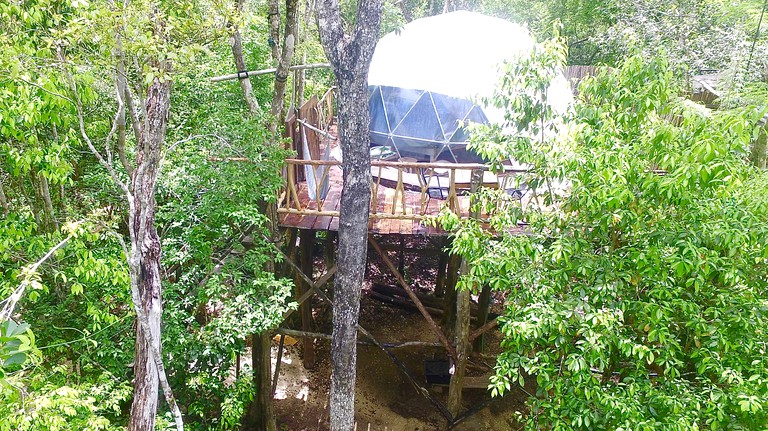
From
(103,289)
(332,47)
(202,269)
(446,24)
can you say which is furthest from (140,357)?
(446,24)

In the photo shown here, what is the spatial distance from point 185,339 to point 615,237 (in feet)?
14.2

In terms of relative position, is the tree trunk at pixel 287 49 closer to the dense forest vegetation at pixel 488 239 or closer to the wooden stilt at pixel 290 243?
the dense forest vegetation at pixel 488 239

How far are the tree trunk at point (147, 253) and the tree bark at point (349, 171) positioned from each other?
1.50 m

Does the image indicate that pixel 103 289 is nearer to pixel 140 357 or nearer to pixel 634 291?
pixel 140 357

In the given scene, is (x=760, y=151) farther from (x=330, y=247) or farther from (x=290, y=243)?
(x=330, y=247)

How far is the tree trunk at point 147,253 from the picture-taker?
4.08 metres

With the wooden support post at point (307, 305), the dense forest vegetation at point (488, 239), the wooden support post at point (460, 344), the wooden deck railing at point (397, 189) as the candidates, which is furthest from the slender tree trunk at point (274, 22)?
the wooden support post at point (460, 344)

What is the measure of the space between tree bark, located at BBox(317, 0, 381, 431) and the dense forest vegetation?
2.83 feet

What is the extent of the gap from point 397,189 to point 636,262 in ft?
11.2

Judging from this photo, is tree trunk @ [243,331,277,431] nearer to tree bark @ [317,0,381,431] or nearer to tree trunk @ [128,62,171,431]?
tree bark @ [317,0,381,431]

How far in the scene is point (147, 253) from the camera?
4145mm

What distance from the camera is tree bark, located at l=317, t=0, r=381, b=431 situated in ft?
14.3

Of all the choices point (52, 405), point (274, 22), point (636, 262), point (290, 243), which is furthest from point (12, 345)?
point (290, 243)

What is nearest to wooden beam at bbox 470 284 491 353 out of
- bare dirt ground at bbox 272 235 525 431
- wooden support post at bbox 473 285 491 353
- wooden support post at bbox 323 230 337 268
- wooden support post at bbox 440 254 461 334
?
wooden support post at bbox 473 285 491 353
